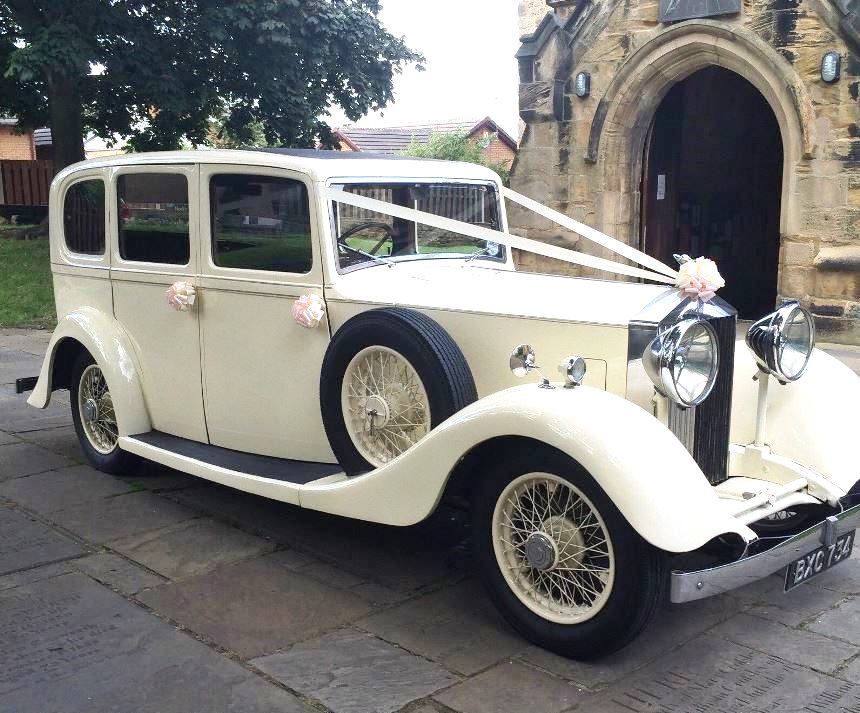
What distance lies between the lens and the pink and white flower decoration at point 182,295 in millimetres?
4785

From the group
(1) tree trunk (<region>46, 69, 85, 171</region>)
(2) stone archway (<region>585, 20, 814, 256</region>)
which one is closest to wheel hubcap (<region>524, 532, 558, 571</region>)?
(2) stone archway (<region>585, 20, 814, 256</region>)

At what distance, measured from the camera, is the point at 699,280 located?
366 centimetres

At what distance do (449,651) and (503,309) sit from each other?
1403 mm

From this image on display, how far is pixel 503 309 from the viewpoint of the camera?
3887mm

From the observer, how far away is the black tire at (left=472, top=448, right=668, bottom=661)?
3090 millimetres

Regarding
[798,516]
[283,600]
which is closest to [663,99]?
[798,516]

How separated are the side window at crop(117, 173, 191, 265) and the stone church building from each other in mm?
5866

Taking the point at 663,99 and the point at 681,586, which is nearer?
the point at 681,586

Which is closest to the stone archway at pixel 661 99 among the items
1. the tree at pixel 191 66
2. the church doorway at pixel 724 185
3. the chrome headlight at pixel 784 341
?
the church doorway at pixel 724 185

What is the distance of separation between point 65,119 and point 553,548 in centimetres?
1395

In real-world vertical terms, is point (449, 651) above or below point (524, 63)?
below

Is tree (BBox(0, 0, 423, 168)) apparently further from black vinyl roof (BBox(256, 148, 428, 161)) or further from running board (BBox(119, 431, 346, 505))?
running board (BBox(119, 431, 346, 505))

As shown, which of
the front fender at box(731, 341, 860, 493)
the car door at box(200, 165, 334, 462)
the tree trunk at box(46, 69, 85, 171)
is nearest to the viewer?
the front fender at box(731, 341, 860, 493)

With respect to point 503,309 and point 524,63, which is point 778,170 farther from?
point 503,309
